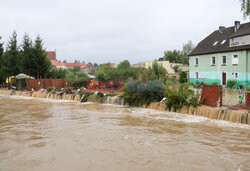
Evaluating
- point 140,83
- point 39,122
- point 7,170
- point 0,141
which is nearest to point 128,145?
point 7,170

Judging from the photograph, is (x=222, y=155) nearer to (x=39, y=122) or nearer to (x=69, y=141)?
(x=69, y=141)

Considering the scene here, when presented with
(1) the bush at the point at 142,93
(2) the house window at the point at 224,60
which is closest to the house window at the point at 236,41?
(2) the house window at the point at 224,60

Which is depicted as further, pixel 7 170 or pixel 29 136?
pixel 29 136

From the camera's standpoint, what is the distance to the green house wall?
24.5m

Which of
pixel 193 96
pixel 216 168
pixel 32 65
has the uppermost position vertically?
pixel 32 65

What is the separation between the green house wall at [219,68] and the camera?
2453 cm

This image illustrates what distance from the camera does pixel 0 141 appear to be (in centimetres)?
749

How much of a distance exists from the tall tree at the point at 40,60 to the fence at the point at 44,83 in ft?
7.26

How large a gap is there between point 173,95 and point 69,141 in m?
6.54

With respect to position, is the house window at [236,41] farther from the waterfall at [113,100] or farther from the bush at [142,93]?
the waterfall at [113,100]

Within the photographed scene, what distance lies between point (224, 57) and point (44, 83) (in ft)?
75.8

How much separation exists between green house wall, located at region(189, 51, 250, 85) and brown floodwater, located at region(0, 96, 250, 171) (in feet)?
41.5

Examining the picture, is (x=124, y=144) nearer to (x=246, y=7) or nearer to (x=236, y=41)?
(x=246, y=7)

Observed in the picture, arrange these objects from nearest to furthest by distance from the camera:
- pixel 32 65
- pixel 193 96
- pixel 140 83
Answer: pixel 193 96 < pixel 140 83 < pixel 32 65
